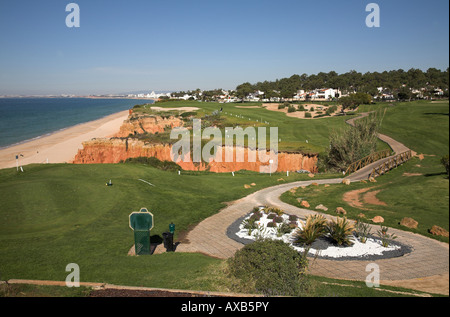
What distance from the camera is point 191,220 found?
16422 millimetres

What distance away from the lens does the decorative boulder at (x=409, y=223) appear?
13.8 metres

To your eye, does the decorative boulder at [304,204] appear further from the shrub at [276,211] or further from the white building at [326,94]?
the white building at [326,94]

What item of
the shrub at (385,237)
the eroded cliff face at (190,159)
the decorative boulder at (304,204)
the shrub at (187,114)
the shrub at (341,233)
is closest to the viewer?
the shrub at (385,237)

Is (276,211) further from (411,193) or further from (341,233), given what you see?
(411,193)

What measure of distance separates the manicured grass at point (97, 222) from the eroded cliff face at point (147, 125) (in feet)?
130

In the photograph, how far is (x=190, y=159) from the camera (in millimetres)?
40562

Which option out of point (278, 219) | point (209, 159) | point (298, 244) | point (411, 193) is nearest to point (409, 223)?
point (411, 193)

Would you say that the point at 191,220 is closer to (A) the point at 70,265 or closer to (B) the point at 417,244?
(A) the point at 70,265

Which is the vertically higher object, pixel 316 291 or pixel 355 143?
pixel 355 143

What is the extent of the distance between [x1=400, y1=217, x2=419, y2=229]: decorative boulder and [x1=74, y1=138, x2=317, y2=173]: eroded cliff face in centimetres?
1893

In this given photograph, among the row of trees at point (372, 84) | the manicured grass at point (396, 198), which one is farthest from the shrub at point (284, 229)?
the row of trees at point (372, 84)

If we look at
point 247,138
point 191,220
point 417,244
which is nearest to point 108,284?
point 191,220

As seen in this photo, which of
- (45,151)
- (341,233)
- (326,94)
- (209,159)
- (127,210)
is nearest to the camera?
(341,233)

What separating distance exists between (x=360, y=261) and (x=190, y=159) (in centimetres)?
3128
